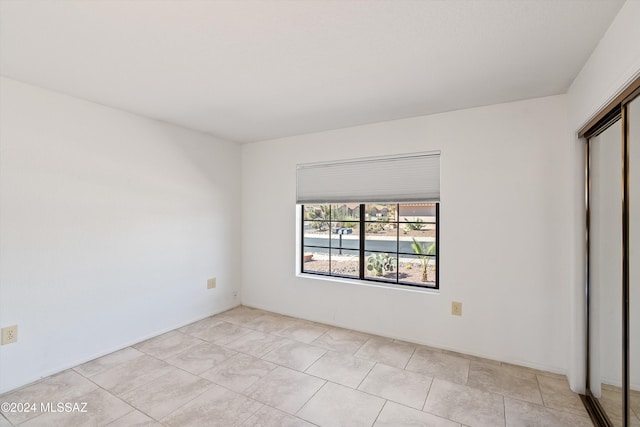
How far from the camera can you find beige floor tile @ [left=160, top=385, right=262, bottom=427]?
1.91m

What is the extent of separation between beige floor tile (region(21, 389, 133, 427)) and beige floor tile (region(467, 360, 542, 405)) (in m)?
2.49

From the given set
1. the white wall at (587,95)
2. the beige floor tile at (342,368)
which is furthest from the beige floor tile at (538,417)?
the beige floor tile at (342,368)

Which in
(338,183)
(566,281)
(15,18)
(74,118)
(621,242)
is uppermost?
(15,18)

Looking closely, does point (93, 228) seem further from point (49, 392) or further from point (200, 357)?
point (200, 357)

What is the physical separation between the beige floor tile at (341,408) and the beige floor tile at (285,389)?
0.23 ft

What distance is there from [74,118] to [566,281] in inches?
167

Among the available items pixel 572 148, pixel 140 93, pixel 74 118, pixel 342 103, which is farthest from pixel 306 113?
pixel 572 148

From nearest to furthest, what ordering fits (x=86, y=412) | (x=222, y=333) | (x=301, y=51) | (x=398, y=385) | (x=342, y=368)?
(x=301, y=51) → (x=86, y=412) → (x=398, y=385) → (x=342, y=368) → (x=222, y=333)

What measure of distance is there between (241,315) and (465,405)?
265 cm

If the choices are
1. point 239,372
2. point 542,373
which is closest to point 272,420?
point 239,372

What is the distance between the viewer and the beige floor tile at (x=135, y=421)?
1.88m

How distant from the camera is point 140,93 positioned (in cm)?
250

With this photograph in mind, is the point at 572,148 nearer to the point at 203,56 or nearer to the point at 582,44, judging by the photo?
the point at 582,44

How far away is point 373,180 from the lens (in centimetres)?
331
